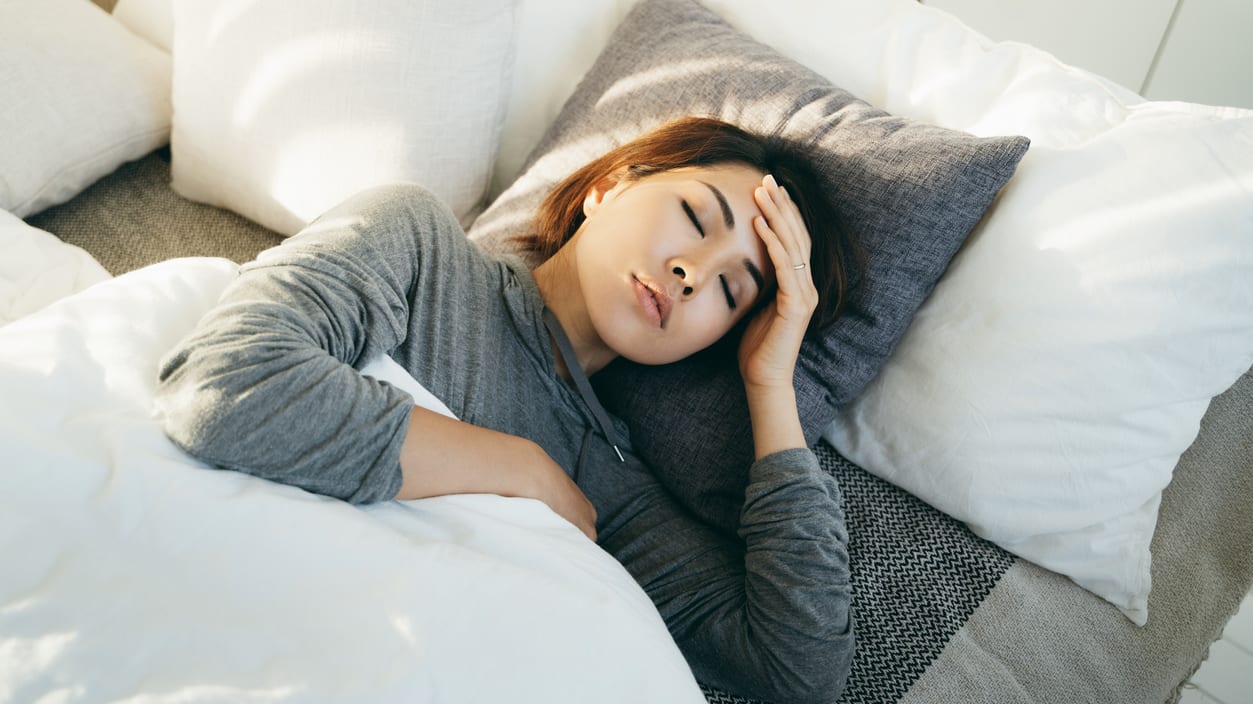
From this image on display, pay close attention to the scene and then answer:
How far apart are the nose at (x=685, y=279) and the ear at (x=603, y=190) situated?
177mm

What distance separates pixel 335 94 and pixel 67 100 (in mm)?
452

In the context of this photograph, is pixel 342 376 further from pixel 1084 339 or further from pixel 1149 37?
pixel 1149 37

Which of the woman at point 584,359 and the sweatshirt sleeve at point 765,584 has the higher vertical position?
the woman at point 584,359

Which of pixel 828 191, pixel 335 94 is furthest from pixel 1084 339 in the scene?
pixel 335 94

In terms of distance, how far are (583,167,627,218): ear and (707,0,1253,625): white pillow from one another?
0.46 metres

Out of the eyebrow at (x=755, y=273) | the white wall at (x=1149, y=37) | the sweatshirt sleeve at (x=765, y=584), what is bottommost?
the sweatshirt sleeve at (x=765, y=584)

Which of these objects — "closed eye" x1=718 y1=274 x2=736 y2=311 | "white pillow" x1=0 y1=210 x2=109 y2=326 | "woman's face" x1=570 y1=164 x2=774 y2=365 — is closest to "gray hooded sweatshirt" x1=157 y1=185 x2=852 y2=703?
"woman's face" x1=570 y1=164 x2=774 y2=365

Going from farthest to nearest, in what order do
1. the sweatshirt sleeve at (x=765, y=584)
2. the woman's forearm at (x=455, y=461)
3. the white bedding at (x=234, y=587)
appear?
the sweatshirt sleeve at (x=765, y=584) → the woman's forearm at (x=455, y=461) → the white bedding at (x=234, y=587)

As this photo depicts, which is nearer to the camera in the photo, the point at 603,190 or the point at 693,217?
the point at 693,217

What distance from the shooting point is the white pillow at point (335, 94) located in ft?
4.17

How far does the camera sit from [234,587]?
658mm

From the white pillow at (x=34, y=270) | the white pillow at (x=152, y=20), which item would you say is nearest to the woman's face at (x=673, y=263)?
the white pillow at (x=34, y=270)

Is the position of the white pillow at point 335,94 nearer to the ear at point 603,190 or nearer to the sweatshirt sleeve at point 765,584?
the ear at point 603,190

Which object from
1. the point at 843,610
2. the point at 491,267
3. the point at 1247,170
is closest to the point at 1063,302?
the point at 1247,170
